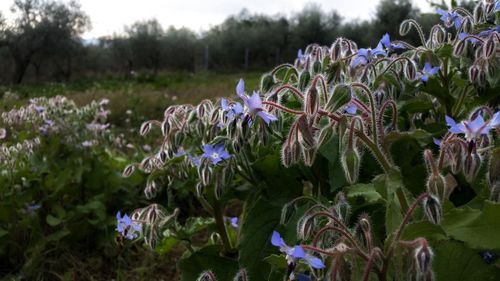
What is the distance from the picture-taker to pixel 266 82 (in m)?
1.59

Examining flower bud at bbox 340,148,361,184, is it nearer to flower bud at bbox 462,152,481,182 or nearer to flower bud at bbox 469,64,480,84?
flower bud at bbox 462,152,481,182

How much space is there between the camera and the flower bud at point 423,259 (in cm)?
87

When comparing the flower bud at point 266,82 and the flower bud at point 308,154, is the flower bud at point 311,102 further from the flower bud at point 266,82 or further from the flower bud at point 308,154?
the flower bud at point 266,82

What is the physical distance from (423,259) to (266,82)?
2.68ft

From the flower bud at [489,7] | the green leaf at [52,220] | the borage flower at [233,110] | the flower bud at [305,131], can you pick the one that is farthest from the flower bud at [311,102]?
the green leaf at [52,220]

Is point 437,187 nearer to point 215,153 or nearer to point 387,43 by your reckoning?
point 215,153

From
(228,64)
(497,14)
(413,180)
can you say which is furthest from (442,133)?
(228,64)

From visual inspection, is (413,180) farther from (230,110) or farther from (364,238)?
(230,110)

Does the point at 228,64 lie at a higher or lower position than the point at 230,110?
lower

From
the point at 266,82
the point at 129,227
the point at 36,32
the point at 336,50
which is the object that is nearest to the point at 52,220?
the point at 129,227

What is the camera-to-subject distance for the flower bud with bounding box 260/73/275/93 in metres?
1.58

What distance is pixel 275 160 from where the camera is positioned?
1.46 meters

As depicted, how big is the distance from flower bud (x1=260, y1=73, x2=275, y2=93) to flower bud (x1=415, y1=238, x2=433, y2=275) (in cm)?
79

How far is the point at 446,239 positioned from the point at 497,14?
0.83 m
